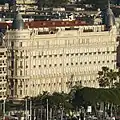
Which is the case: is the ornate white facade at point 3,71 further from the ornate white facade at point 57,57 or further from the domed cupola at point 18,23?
the domed cupola at point 18,23

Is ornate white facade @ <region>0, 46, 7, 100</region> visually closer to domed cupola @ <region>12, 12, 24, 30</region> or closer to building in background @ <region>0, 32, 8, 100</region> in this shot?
building in background @ <region>0, 32, 8, 100</region>

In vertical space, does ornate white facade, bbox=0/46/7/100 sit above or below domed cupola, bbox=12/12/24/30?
below

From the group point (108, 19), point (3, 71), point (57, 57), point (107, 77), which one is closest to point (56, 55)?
point (57, 57)

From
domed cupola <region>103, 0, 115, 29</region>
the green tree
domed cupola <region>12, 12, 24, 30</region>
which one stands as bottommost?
the green tree

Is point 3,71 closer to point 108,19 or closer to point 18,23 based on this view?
point 18,23

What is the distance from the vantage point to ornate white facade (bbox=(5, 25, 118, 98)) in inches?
4336

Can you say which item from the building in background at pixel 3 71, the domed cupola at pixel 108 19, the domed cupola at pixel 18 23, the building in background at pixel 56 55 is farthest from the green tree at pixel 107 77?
the building in background at pixel 3 71

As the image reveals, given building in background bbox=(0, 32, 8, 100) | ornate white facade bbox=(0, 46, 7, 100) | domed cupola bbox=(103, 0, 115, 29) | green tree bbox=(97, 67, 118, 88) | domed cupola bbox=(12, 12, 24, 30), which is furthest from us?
domed cupola bbox=(103, 0, 115, 29)

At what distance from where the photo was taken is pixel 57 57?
113 metres

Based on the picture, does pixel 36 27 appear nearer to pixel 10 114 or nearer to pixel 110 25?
pixel 110 25

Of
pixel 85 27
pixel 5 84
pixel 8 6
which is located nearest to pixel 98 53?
pixel 85 27

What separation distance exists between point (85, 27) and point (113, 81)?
583 cm

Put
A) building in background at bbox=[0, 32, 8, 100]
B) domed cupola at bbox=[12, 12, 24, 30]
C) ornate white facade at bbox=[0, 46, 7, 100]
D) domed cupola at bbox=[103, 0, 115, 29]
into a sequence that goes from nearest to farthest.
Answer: ornate white facade at bbox=[0, 46, 7, 100] < building in background at bbox=[0, 32, 8, 100] < domed cupola at bbox=[12, 12, 24, 30] < domed cupola at bbox=[103, 0, 115, 29]

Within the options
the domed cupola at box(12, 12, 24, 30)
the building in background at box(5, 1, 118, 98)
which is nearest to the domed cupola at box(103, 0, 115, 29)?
the building in background at box(5, 1, 118, 98)
